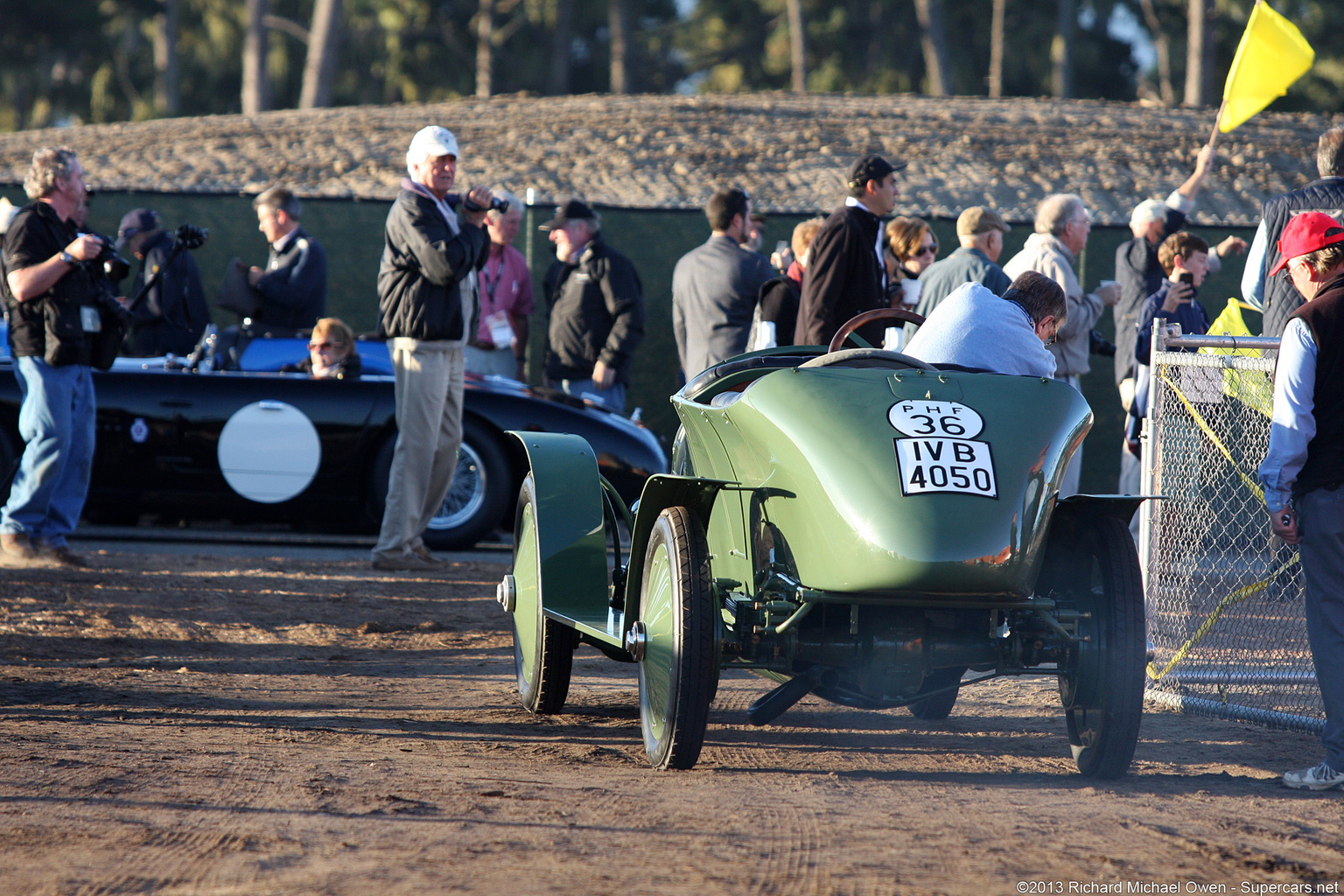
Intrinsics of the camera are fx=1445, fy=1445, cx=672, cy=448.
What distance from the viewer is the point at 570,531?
5.00m

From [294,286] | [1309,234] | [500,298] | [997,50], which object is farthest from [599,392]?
[997,50]

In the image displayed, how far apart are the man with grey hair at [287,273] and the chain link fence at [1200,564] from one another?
595 centimetres

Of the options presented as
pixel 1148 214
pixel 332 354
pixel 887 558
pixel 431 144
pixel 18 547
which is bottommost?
pixel 18 547

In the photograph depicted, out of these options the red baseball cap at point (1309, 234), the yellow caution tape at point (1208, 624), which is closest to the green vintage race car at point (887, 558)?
the red baseball cap at point (1309, 234)

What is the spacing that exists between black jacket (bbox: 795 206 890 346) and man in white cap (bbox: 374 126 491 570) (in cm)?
193

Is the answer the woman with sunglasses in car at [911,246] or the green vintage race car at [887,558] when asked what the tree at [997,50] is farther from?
the green vintage race car at [887,558]

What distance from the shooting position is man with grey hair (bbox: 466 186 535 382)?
1035 centimetres

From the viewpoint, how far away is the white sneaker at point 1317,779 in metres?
4.09

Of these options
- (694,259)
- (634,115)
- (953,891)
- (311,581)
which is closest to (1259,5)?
(694,259)

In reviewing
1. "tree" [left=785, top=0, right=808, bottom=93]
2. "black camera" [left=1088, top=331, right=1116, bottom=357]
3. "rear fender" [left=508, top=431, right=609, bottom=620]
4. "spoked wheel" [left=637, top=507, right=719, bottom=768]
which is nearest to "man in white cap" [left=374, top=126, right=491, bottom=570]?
"rear fender" [left=508, top=431, right=609, bottom=620]

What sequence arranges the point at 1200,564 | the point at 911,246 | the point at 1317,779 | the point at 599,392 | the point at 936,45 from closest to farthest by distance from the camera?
the point at 1317,779 → the point at 1200,564 → the point at 911,246 → the point at 599,392 → the point at 936,45

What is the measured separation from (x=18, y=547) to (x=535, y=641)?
3670 millimetres

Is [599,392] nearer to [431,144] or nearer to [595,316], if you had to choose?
[595,316]

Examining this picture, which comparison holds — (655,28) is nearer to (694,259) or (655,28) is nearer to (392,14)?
(392,14)
